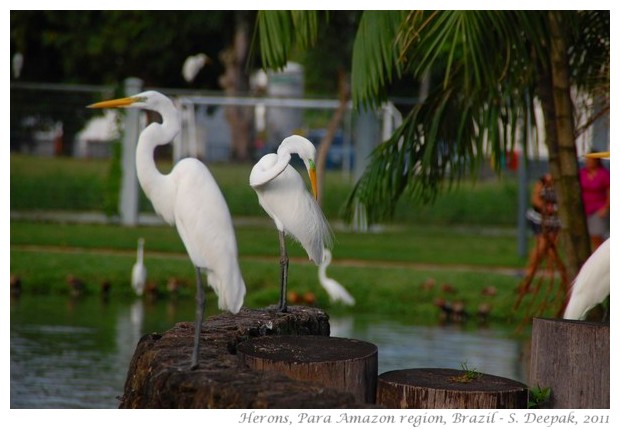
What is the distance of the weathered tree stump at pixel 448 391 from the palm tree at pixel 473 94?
214 cm

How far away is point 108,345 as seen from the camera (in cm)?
895

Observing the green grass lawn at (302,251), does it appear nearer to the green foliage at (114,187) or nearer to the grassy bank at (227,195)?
the grassy bank at (227,195)

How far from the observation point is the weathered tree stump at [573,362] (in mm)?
5172

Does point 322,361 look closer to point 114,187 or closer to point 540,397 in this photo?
point 540,397

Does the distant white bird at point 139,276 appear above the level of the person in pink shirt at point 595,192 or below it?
below

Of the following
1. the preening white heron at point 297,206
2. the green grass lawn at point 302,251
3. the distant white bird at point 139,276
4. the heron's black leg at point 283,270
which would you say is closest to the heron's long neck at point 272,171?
the preening white heron at point 297,206

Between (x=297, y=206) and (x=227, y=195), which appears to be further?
(x=227, y=195)

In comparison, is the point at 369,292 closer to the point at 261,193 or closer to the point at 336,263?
the point at 336,263

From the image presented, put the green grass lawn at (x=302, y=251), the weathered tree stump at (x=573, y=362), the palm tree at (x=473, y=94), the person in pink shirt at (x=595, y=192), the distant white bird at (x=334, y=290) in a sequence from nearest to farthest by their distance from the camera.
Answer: the weathered tree stump at (x=573, y=362)
the palm tree at (x=473, y=94)
the distant white bird at (x=334, y=290)
the person in pink shirt at (x=595, y=192)
the green grass lawn at (x=302, y=251)

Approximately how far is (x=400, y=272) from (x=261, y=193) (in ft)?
20.3

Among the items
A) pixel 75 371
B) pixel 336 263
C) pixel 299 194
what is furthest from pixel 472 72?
pixel 336 263

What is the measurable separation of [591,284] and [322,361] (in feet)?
5.44

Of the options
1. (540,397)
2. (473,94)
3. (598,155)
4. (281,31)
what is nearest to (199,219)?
(540,397)

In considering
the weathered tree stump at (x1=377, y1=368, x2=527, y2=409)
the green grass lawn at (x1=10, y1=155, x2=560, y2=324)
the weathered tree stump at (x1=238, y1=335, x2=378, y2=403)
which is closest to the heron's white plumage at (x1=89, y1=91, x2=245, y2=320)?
the weathered tree stump at (x1=238, y1=335, x2=378, y2=403)
